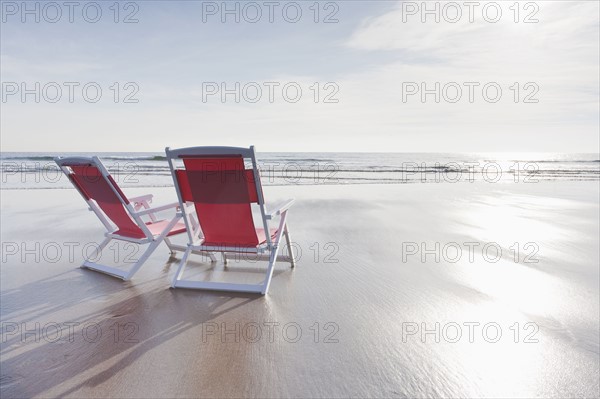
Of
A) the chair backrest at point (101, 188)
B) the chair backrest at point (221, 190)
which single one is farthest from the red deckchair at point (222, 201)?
the chair backrest at point (101, 188)

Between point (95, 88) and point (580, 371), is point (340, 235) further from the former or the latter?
point (95, 88)

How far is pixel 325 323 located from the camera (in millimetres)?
3016

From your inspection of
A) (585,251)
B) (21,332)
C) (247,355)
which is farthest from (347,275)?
(585,251)

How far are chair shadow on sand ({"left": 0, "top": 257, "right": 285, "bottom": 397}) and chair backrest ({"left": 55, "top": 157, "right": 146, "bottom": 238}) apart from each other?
0.58 m

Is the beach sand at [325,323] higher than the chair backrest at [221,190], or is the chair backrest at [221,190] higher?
the chair backrest at [221,190]

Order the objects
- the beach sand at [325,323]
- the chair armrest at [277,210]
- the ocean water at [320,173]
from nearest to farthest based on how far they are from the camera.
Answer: the beach sand at [325,323]
the chair armrest at [277,210]
the ocean water at [320,173]

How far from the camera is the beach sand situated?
2.22 metres

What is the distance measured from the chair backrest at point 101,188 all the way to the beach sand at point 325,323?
1.77 ft

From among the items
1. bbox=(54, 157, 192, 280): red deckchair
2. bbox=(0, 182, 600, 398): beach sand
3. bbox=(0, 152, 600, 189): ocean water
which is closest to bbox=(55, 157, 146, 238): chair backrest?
bbox=(54, 157, 192, 280): red deckchair

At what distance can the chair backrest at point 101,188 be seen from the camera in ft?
12.9

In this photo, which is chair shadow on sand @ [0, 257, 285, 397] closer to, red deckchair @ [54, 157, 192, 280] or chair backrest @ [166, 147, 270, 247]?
red deckchair @ [54, 157, 192, 280]

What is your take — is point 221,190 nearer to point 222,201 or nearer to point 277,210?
point 222,201

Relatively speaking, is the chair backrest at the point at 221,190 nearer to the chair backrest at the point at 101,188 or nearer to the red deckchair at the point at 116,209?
the red deckchair at the point at 116,209

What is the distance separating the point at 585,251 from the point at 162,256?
539 cm
